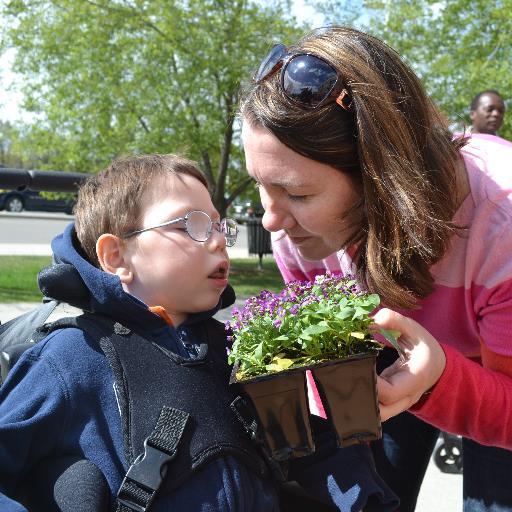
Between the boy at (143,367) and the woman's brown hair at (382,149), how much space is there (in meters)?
0.38

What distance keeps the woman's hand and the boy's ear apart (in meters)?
0.76

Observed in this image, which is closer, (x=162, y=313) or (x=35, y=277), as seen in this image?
(x=162, y=313)

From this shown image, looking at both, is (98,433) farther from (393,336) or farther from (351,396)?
(393,336)

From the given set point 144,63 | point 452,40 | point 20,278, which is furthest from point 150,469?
point 452,40

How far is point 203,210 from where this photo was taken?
2000 millimetres

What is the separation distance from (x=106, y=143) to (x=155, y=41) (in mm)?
1756

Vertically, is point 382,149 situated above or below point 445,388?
above

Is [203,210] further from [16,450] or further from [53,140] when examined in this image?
[53,140]

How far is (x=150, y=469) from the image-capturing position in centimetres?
155

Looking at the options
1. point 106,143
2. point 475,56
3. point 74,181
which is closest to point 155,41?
point 106,143

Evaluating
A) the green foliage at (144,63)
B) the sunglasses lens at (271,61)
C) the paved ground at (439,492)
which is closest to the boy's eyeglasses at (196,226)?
the sunglasses lens at (271,61)

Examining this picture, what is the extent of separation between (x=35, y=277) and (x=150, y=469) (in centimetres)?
806

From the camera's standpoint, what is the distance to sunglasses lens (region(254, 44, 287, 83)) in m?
1.90

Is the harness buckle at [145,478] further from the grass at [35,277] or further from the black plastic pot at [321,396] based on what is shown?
the grass at [35,277]
